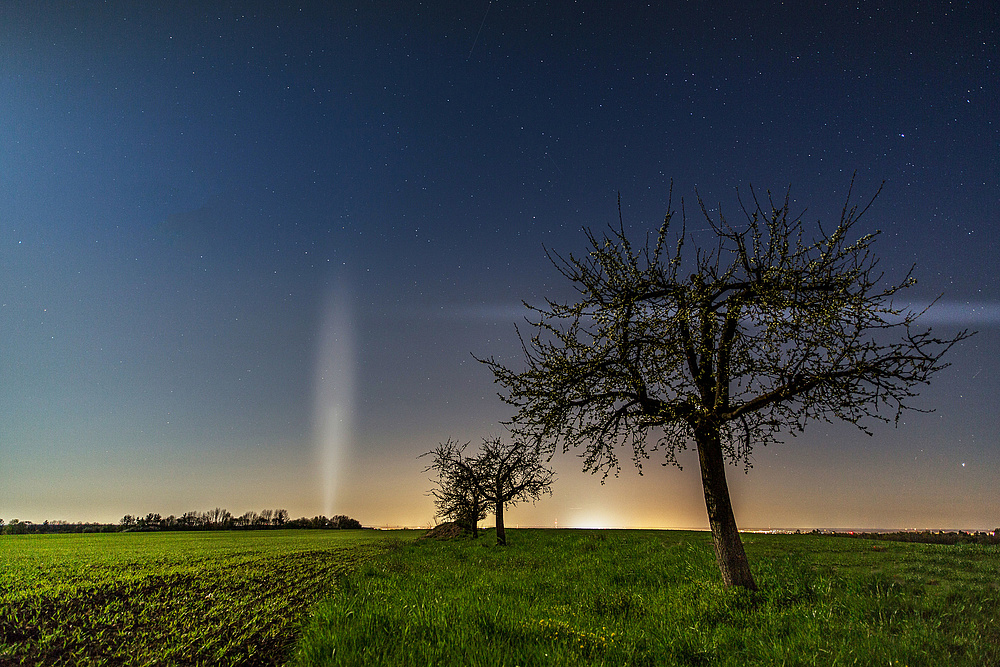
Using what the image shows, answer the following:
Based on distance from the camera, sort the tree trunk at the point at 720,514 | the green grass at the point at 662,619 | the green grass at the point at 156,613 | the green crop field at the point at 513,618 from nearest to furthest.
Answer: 1. the green grass at the point at 662,619
2. the green crop field at the point at 513,618
3. the green grass at the point at 156,613
4. the tree trunk at the point at 720,514

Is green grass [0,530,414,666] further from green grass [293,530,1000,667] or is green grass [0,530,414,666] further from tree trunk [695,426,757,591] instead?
tree trunk [695,426,757,591]

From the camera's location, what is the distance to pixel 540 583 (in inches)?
517

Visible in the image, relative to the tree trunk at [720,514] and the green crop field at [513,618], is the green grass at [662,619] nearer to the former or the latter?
the green crop field at [513,618]

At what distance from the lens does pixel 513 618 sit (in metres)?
8.58

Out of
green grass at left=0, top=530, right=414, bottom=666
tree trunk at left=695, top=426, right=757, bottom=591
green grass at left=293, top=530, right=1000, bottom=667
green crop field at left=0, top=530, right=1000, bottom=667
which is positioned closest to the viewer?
green grass at left=293, top=530, right=1000, bottom=667

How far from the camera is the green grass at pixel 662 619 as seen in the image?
696cm

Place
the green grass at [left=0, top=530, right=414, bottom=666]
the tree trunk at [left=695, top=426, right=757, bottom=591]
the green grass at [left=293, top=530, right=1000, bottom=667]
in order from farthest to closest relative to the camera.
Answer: the tree trunk at [left=695, top=426, right=757, bottom=591]
the green grass at [left=0, top=530, right=414, bottom=666]
the green grass at [left=293, top=530, right=1000, bottom=667]

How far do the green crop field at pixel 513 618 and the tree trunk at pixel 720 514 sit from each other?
0.66m

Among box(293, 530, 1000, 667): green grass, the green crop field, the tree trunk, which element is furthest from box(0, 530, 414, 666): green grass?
the tree trunk

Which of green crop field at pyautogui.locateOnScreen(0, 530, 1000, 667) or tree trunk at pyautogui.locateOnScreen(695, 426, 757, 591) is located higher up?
tree trunk at pyautogui.locateOnScreen(695, 426, 757, 591)

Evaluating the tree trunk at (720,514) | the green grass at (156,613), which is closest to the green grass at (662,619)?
the tree trunk at (720,514)

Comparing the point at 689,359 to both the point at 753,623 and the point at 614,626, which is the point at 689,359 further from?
the point at 614,626

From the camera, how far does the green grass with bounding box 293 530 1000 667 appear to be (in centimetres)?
696

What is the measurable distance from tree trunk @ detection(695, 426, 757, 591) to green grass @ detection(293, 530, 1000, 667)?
613mm
